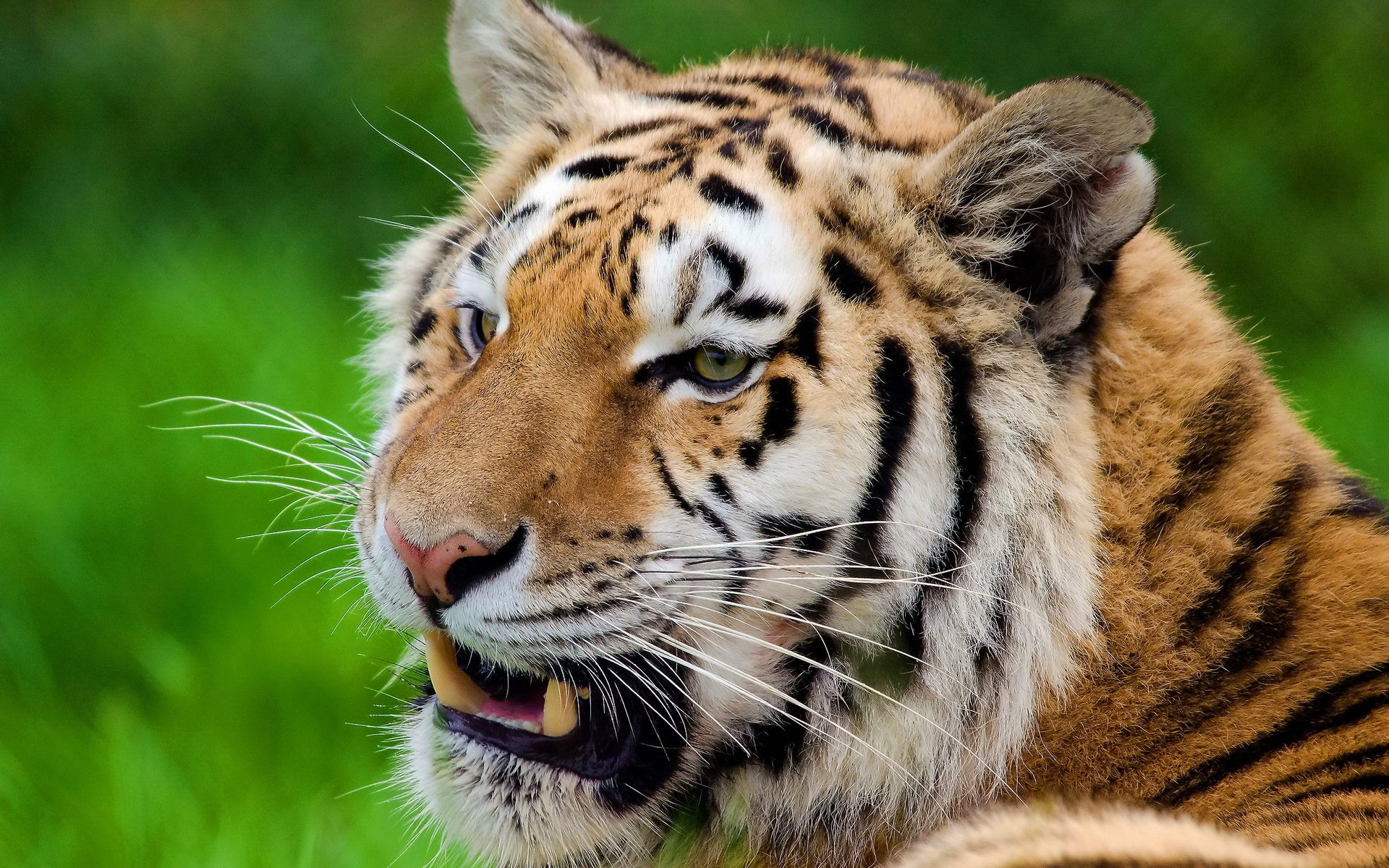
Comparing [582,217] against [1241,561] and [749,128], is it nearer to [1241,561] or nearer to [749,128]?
[749,128]

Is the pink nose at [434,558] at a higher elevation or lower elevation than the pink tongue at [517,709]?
higher

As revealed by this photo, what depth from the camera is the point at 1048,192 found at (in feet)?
6.67

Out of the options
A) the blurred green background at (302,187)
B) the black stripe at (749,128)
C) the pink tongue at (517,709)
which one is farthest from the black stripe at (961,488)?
the blurred green background at (302,187)

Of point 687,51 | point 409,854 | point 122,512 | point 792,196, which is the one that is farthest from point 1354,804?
point 687,51

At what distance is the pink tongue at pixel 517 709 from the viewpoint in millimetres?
2088

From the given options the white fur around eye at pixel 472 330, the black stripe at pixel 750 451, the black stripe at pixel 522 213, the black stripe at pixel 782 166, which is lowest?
the black stripe at pixel 750 451

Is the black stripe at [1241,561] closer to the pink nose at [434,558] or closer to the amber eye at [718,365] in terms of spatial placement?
the amber eye at [718,365]

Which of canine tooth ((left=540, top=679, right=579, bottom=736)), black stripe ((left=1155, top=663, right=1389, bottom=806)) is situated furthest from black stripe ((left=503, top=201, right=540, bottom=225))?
black stripe ((left=1155, top=663, right=1389, bottom=806))

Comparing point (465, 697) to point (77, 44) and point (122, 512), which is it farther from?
point (77, 44)

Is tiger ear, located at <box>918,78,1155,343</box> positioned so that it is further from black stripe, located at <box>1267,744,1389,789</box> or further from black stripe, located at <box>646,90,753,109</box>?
black stripe, located at <box>1267,744,1389,789</box>

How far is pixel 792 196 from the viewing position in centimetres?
208

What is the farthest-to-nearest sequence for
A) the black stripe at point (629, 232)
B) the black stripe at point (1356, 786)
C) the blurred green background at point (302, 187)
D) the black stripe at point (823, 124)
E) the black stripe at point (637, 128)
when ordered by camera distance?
1. the blurred green background at point (302, 187)
2. the black stripe at point (637, 128)
3. the black stripe at point (823, 124)
4. the black stripe at point (629, 232)
5. the black stripe at point (1356, 786)

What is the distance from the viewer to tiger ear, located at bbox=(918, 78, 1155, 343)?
75.4 inches

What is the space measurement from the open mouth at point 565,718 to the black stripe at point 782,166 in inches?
29.0
